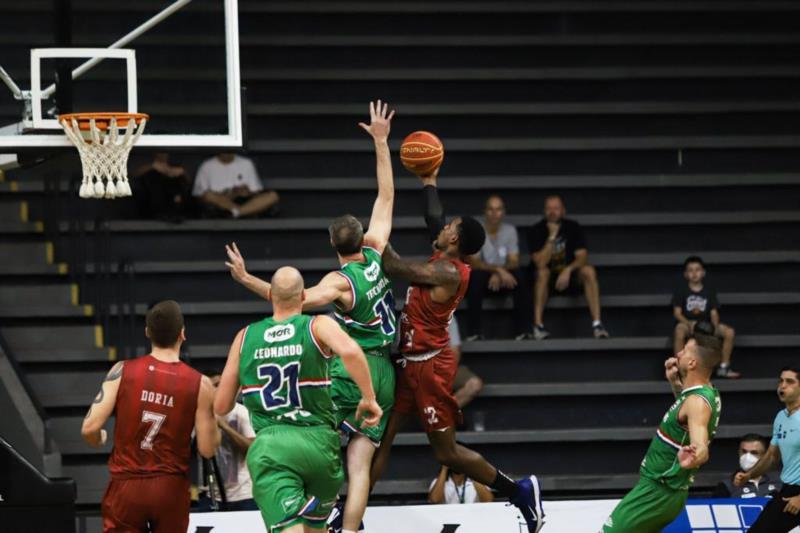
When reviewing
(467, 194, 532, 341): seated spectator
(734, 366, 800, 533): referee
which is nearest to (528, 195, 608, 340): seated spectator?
(467, 194, 532, 341): seated spectator

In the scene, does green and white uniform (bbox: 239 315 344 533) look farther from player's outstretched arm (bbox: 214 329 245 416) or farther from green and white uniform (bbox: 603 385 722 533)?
green and white uniform (bbox: 603 385 722 533)

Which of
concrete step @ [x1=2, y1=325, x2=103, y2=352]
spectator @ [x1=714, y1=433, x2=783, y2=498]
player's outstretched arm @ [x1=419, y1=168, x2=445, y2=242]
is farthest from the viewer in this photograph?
concrete step @ [x1=2, y1=325, x2=103, y2=352]

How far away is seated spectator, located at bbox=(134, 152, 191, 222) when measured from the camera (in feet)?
49.2

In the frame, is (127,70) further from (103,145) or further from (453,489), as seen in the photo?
(453,489)

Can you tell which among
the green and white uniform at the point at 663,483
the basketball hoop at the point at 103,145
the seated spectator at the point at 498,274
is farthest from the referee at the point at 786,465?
the basketball hoop at the point at 103,145

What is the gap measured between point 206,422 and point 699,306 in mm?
7307

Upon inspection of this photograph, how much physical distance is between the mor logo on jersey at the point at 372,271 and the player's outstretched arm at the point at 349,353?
3.69 ft

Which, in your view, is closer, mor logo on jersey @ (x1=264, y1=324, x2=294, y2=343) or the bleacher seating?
mor logo on jersey @ (x1=264, y1=324, x2=294, y2=343)

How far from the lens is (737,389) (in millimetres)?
14797

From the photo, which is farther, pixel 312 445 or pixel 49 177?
pixel 49 177

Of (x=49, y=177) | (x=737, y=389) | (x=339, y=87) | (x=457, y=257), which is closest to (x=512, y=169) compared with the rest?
(x=339, y=87)

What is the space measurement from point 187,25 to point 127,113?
13.4ft

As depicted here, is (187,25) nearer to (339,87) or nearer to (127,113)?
(339,87)

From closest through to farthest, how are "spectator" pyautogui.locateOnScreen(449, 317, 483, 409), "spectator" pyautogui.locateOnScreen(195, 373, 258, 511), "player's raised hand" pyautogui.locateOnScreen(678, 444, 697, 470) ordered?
"player's raised hand" pyautogui.locateOnScreen(678, 444, 697, 470) → "spectator" pyautogui.locateOnScreen(195, 373, 258, 511) → "spectator" pyautogui.locateOnScreen(449, 317, 483, 409)
